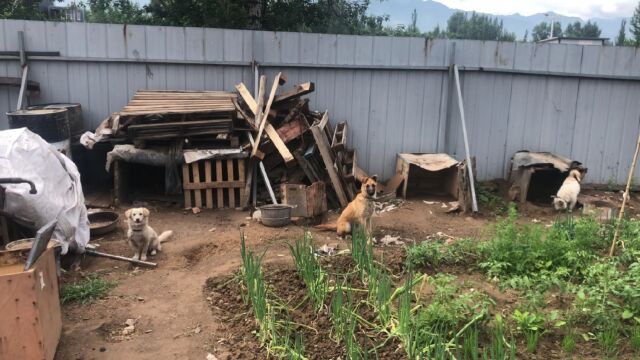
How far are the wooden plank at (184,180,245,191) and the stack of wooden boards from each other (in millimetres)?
352

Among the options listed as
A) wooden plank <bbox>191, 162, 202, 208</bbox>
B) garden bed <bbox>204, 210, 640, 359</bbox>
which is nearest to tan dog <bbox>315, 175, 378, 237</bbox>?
garden bed <bbox>204, 210, 640, 359</bbox>

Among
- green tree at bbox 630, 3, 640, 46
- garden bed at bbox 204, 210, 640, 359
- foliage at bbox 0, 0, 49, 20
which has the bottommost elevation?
garden bed at bbox 204, 210, 640, 359

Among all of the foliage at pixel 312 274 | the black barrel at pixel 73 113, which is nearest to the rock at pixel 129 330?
the foliage at pixel 312 274

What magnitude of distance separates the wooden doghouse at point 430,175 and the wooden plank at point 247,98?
2718 millimetres

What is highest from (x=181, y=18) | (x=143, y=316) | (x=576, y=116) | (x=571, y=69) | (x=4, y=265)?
(x=181, y=18)

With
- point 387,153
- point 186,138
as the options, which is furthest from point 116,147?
point 387,153

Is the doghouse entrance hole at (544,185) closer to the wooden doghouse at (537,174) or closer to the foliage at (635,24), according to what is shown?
the wooden doghouse at (537,174)

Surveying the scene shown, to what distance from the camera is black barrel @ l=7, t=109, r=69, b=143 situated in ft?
24.4

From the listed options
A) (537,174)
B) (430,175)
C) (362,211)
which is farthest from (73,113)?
(537,174)

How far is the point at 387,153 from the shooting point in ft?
31.9

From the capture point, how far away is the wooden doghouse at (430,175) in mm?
8773

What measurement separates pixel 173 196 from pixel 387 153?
3.90 metres

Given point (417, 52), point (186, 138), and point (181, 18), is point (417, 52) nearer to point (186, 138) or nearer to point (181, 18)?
point (186, 138)

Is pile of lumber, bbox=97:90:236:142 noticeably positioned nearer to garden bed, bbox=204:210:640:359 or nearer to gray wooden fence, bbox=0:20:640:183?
gray wooden fence, bbox=0:20:640:183
